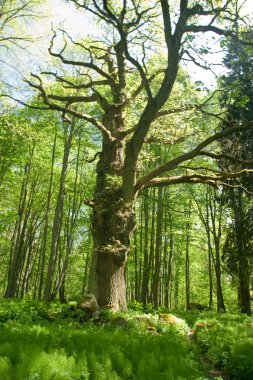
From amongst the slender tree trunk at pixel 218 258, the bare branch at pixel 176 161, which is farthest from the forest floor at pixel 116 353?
the slender tree trunk at pixel 218 258

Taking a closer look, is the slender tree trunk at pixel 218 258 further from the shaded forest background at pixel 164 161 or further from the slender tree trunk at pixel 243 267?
the slender tree trunk at pixel 243 267

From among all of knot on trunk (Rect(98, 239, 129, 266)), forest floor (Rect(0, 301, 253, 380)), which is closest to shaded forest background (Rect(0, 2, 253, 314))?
knot on trunk (Rect(98, 239, 129, 266))

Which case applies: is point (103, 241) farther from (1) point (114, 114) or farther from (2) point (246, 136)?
(2) point (246, 136)

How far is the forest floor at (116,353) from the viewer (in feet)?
15.4

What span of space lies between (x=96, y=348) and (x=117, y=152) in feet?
24.0

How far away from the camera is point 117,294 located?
10422mm

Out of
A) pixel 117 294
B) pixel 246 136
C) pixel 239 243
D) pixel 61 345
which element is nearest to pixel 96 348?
pixel 61 345

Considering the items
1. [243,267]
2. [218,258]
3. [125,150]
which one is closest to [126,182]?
[125,150]

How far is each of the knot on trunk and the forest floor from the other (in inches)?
61.5

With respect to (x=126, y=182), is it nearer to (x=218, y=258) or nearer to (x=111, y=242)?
(x=111, y=242)

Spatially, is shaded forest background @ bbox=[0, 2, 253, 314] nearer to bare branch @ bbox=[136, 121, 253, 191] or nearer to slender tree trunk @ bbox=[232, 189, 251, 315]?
slender tree trunk @ bbox=[232, 189, 251, 315]

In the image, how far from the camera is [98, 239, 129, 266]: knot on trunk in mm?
10242

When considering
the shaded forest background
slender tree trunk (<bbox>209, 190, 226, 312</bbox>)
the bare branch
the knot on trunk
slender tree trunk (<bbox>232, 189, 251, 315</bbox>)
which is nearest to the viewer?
the knot on trunk

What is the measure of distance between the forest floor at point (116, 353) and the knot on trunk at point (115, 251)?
1.56m
